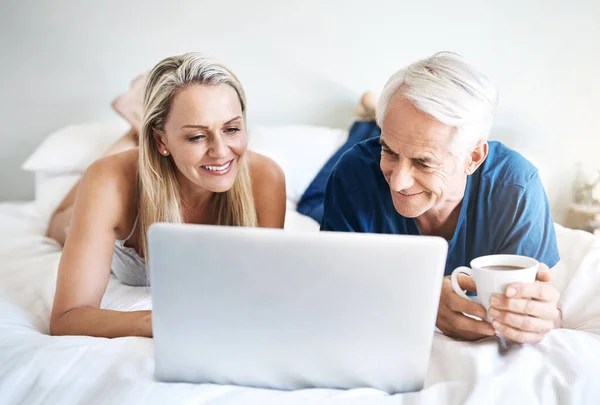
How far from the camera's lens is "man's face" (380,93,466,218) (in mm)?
1096

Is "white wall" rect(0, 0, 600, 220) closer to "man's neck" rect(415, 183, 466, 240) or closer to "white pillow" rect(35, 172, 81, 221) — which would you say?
"white pillow" rect(35, 172, 81, 221)

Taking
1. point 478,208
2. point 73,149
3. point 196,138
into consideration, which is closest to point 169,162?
point 196,138

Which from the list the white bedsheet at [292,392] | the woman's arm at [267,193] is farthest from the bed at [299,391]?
the woman's arm at [267,193]

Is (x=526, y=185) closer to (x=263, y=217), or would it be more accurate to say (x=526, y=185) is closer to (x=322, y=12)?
(x=263, y=217)

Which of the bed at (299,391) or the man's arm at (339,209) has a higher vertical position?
the man's arm at (339,209)

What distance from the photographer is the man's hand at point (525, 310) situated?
874 mm

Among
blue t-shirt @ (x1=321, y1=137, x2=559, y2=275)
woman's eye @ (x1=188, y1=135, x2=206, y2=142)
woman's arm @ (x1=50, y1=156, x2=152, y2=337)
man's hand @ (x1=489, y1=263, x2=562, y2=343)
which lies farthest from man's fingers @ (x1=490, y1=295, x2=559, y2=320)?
woman's eye @ (x1=188, y1=135, x2=206, y2=142)

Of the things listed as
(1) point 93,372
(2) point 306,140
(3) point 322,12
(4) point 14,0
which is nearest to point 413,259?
(1) point 93,372

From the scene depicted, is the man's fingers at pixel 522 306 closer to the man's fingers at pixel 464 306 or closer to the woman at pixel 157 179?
the man's fingers at pixel 464 306

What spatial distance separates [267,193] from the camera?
5.22 ft

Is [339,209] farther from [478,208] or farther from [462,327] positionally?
[462,327]

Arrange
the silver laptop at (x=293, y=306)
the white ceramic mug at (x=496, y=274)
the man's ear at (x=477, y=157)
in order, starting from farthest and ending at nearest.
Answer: the man's ear at (x=477, y=157) → the white ceramic mug at (x=496, y=274) → the silver laptop at (x=293, y=306)

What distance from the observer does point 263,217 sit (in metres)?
1.60

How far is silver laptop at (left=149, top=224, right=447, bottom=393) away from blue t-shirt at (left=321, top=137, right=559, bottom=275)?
0.49 m
